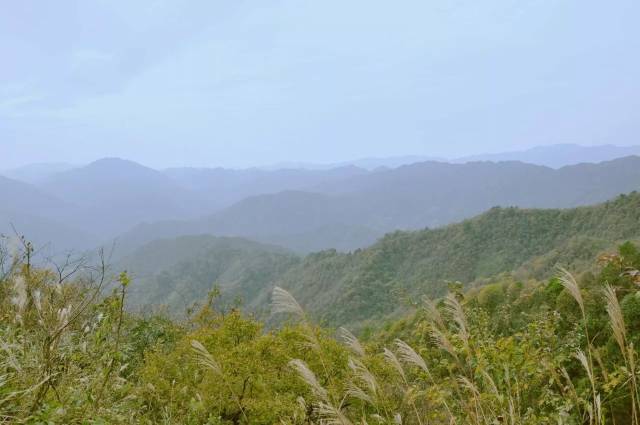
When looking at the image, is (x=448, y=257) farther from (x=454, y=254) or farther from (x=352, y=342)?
(x=352, y=342)

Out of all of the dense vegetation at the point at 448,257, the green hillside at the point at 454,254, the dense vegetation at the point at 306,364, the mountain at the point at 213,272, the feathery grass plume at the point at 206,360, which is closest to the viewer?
the feathery grass plume at the point at 206,360

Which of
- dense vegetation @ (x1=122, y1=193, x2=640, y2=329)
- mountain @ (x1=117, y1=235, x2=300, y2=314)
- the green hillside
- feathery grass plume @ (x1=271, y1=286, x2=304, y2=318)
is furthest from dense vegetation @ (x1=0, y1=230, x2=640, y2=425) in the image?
mountain @ (x1=117, y1=235, x2=300, y2=314)

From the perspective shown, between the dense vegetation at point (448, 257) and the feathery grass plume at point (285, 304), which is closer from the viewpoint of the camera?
the feathery grass plume at point (285, 304)

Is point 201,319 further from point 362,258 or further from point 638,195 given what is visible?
point 362,258

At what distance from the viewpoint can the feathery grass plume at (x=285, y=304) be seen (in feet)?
8.77

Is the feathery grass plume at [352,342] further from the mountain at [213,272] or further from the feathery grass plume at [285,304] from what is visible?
the mountain at [213,272]

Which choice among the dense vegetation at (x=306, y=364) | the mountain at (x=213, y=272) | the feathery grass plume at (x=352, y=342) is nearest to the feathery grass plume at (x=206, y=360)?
the dense vegetation at (x=306, y=364)

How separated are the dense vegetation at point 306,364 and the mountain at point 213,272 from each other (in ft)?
318

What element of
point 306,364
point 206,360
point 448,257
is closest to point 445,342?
point 206,360

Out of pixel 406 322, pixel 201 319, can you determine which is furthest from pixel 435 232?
pixel 201 319

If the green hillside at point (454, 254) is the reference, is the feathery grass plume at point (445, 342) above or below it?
above

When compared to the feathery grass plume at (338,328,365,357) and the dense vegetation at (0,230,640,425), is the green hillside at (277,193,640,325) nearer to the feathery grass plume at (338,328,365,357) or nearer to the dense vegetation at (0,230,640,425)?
the dense vegetation at (0,230,640,425)

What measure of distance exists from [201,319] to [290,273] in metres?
98.2

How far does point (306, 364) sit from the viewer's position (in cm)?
554
